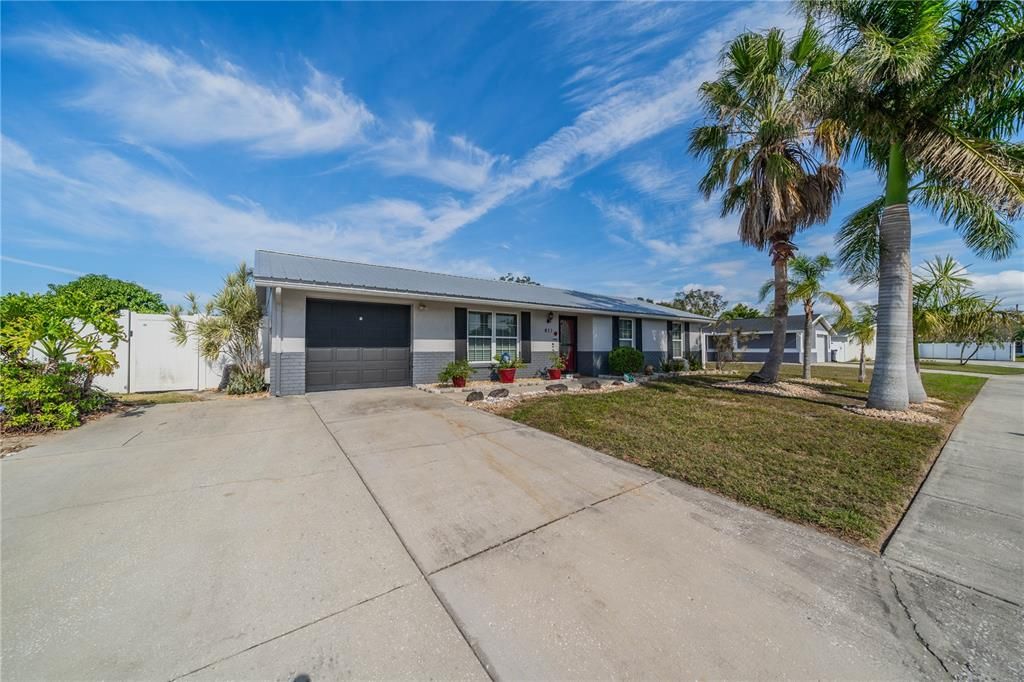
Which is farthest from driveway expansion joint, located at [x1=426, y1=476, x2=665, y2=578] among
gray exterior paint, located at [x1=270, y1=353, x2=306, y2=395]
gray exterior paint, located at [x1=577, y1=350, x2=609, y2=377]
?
gray exterior paint, located at [x1=577, y1=350, x2=609, y2=377]

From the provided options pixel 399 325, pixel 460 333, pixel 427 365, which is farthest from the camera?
pixel 460 333

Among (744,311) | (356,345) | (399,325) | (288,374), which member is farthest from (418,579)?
(744,311)

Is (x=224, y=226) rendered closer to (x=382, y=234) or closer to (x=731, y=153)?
(x=382, y=234)

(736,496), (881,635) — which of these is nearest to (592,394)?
(736,496)

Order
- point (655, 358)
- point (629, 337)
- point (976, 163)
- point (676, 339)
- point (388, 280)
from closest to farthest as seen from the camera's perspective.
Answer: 1. point (976, 163)
2. point (388, 280)
3. point (629, 337)
4. point (655, 358)
5. point (676, 339)

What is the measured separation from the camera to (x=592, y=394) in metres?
9.27

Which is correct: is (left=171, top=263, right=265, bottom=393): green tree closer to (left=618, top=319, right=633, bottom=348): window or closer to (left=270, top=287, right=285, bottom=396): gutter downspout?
(left=270, top=287, right=285, bottom=396): gutter downspout

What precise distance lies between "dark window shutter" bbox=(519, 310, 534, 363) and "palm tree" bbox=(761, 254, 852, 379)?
406 inches

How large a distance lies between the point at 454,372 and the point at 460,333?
152 cm

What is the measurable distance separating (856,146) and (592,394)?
27.2ft

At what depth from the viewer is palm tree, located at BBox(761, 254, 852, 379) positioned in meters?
13.5

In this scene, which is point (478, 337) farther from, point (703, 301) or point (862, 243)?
point (703, 301)

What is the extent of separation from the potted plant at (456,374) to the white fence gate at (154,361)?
22.3 feet

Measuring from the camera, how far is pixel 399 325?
10047 mm
